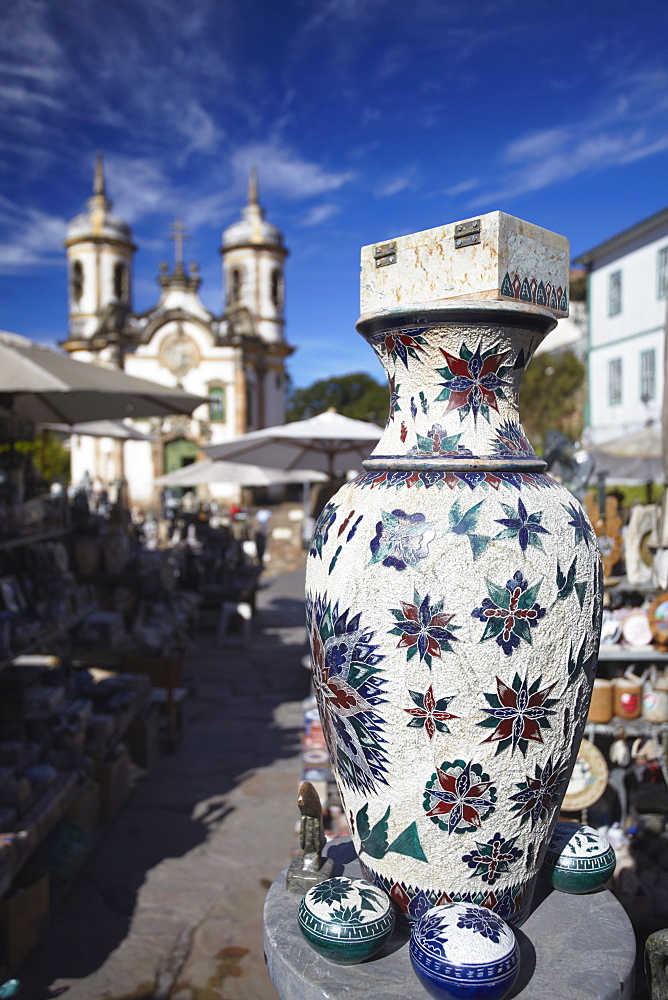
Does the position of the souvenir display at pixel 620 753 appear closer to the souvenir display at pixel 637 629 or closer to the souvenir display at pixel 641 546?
the souvenir display at pixel 637 629

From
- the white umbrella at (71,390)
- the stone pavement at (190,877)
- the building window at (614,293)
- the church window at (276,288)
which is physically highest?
the church window at (276,288)

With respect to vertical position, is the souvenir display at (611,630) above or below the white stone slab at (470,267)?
below

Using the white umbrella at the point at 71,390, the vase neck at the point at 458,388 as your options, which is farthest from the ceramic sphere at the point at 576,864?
the white umbrella at the point at 71,390

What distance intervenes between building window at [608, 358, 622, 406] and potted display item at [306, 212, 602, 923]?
61.6 ft

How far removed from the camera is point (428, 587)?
4.56ft

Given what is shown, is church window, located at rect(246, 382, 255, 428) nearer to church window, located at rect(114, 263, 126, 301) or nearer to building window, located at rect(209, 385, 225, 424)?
building window, located at rect(209, 385, 225, 424)

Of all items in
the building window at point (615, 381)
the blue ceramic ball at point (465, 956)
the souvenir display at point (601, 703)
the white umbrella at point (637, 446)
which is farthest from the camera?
the building window at point (615, 381)

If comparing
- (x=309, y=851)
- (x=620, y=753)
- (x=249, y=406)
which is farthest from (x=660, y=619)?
(x=249, y=406)

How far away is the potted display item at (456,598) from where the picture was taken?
1.40m

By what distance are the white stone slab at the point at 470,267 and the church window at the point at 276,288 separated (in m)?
23.9

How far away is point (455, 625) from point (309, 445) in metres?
5.90

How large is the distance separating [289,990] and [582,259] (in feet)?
66.3

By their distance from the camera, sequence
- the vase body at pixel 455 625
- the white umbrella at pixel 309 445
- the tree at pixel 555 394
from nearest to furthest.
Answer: the vase body at pixel 455 625
the white umbrella at pixel 309 445
the tree at pixel 555 394

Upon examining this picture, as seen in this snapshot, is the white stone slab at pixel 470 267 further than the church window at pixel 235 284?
No
